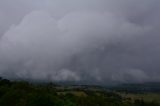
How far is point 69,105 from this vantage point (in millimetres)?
103062

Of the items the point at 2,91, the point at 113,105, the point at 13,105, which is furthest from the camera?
the point at 113,105

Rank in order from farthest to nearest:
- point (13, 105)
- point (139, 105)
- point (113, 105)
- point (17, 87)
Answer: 1. point (139, 105)
2. point (113, 105)
3. point (17, 87)
4. point (13, 105)

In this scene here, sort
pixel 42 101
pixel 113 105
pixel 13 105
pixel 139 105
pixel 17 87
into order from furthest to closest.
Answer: pixel 139 105, pixel 113 105, pixel 17 87, pixel 13 105, pixel 42 101

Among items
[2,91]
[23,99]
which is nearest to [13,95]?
[23,99]

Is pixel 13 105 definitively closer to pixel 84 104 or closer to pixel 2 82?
pixel 84 104

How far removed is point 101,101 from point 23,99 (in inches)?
2061

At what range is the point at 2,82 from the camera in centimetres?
15488

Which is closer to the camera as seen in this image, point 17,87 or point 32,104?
point 32,104

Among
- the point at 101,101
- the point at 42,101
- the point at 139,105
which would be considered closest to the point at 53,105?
the point at 42,101

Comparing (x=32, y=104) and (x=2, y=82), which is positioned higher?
(x=2, y=82)

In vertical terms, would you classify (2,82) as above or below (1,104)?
above

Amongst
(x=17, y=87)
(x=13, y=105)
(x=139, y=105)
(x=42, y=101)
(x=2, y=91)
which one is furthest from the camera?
(x=139, y=105)

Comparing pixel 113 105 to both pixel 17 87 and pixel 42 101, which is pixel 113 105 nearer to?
pixel 17 87

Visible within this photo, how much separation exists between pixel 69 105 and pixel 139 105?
3130 inches
